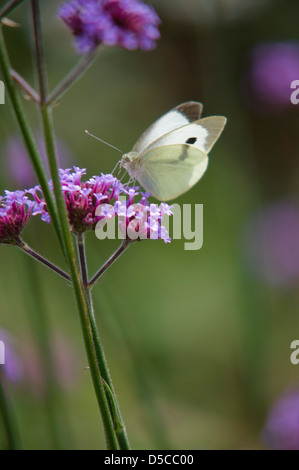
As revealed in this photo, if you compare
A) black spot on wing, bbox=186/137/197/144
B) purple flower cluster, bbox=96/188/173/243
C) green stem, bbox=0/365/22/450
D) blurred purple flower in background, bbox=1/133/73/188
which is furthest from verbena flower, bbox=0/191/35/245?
blurred purple flower in background, bbox=1/133/73/188

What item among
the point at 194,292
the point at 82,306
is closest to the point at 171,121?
the point at 82,306

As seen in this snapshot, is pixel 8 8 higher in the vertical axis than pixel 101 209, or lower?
higher

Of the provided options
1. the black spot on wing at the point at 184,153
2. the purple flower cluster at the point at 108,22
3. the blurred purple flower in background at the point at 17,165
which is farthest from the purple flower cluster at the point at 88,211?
the blurred purple flower in background at the point at 17,165

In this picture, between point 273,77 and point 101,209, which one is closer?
point 101,209

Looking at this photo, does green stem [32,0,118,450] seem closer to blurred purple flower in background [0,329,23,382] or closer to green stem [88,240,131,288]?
green stem [88,240,131,288]

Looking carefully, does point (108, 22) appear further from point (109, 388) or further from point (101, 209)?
point (109, 388)

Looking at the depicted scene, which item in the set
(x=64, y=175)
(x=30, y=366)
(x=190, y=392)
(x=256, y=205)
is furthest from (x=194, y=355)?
(x=64, y=175)
